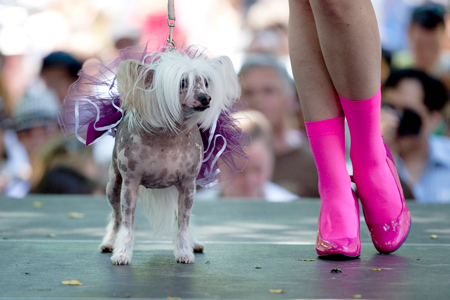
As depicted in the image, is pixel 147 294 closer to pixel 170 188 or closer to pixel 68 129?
pixel 170 188

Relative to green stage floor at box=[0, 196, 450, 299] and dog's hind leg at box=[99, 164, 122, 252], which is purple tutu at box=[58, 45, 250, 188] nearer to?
dog's hind leg at box=[99, 164, 122, 252]

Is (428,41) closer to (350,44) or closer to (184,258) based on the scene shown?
(350,44)

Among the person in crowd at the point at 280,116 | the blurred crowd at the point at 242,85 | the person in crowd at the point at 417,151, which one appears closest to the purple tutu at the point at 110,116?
the blurred crowd at the point at 242,85

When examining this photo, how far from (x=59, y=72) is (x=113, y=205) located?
13.9 feet

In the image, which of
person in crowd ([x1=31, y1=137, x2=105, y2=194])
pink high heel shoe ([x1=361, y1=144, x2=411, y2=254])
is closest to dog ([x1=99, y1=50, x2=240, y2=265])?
pink high heel shoe ([x1=361, y1=144, x2=411, y2=254])

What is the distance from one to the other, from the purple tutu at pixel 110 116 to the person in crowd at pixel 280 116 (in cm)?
260

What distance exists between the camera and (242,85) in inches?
87.4

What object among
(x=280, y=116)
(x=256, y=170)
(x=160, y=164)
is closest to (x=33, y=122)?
(x=280, y=116)

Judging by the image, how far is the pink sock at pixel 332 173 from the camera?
215cm

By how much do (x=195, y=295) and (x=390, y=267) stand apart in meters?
0.73

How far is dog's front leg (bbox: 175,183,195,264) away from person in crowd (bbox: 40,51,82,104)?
4354mm

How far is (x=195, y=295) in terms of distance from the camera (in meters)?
1.50

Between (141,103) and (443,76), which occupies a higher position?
(141,103)

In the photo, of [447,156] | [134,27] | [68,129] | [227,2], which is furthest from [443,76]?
[68,129]
